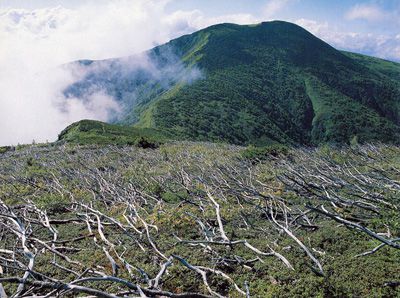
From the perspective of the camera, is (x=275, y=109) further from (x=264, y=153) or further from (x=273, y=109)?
(x=264, y=153)

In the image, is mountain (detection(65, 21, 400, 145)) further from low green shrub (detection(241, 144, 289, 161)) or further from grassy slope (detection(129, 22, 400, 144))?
low green shrub (detection(241, 144, 289, 161))

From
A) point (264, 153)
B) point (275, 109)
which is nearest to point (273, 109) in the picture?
point (275, 109)

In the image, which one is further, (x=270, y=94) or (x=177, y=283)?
(x=270, y=94)

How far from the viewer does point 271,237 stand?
1051 cm

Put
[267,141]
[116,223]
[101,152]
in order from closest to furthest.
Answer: [116,223], [101,152], [267,141]

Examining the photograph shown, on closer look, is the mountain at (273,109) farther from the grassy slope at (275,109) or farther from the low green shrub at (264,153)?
the low green shrub at (264,153)

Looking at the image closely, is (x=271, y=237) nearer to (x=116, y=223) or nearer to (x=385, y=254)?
(x=385, y=254)

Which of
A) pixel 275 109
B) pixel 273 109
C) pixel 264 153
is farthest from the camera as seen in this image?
pixel 275 109

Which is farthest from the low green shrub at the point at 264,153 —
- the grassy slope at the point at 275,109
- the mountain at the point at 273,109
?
the grassy slope at the point at 275,109

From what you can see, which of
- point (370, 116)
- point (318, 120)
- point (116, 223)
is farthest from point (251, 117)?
point (116, 223)

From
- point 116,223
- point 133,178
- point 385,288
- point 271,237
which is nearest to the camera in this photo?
Result: point 385,288

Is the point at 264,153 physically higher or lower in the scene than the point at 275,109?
higher

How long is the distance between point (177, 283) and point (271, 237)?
143 inches

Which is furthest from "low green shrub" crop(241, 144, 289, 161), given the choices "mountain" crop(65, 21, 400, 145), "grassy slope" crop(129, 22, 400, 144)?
"grassy slope" crop(129, 22, 400, 144)
